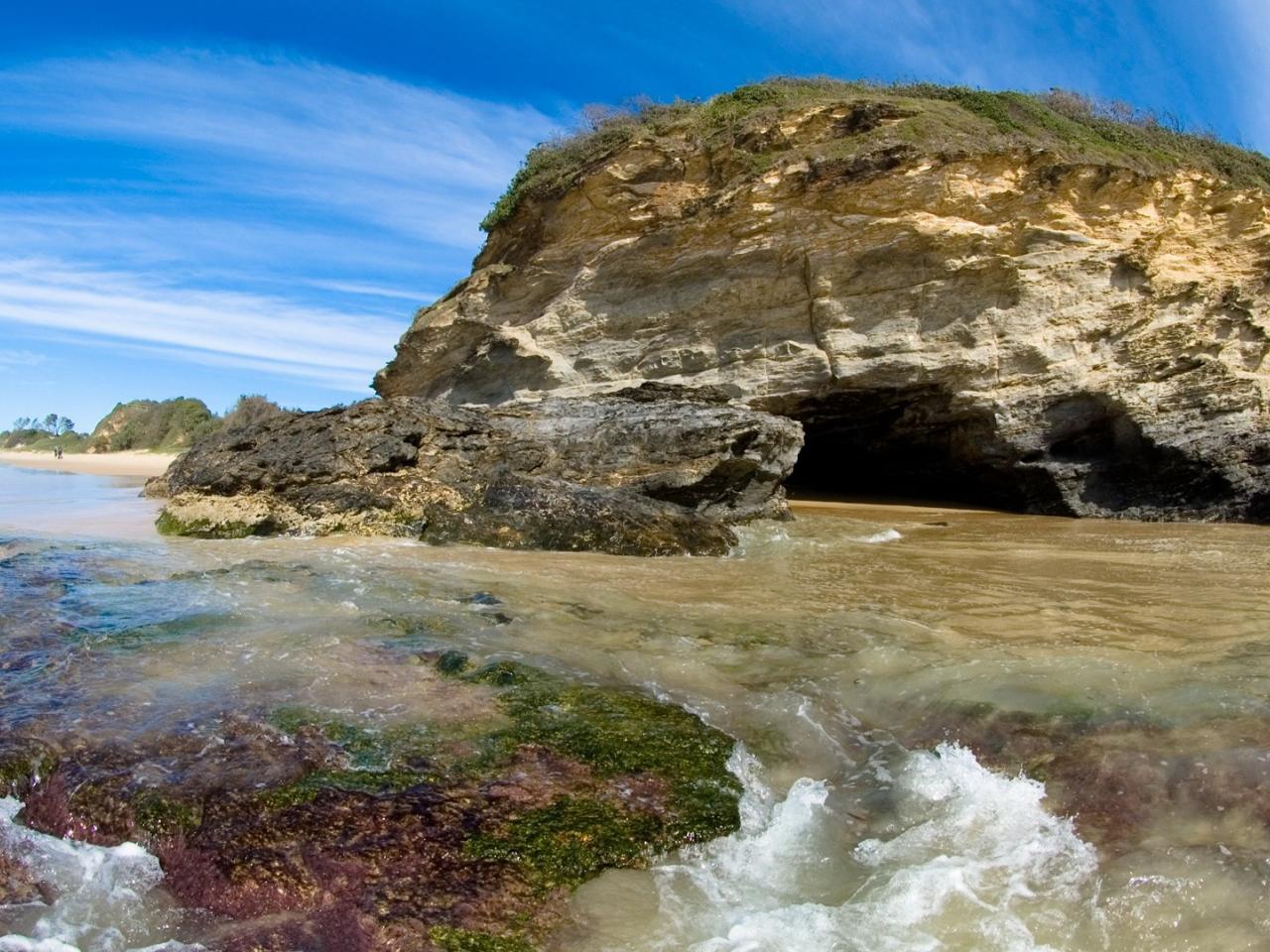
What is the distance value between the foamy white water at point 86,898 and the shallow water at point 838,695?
27 mm

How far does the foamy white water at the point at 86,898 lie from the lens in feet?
7.93

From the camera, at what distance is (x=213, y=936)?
2469 millimetres

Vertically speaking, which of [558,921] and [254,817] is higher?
[254,817]

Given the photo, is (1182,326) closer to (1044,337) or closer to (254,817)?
(1044,337)

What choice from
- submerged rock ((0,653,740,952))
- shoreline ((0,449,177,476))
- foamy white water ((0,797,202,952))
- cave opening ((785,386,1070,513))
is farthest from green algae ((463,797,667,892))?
shoreline ((0,449,177,476))

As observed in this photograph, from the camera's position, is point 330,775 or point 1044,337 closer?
point 330,775

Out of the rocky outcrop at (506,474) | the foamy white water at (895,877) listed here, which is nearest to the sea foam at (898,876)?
the foamy white water at (895,877)

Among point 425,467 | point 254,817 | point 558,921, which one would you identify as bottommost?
point 558,921

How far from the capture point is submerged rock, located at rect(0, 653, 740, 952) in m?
2.63

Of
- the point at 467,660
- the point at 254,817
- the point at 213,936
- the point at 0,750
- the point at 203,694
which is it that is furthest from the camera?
the point at 467,660

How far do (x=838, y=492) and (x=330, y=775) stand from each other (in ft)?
56.2

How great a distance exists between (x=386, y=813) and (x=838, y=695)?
7.54 feet

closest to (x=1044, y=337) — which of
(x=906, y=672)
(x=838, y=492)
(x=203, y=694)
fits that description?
(x=838, y=492)

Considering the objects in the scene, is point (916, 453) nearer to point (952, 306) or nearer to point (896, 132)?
point (952, 306)
